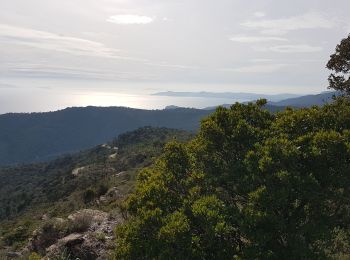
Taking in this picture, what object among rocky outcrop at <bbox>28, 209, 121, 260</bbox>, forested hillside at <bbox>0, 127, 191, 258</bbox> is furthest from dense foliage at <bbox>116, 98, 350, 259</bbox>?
forested hillside at <bbox>0, 127, 191, 258</bbox>

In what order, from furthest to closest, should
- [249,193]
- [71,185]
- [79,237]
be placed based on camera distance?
[71,185] → [79,237] → [249,193]

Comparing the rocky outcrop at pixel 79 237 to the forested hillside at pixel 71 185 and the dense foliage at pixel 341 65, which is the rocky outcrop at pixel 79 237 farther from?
the dense foliage at pixel 341 65

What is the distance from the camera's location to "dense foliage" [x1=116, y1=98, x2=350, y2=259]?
34.6 ft

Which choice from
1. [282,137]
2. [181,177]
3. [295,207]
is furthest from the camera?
[181,177]

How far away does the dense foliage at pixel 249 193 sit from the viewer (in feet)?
34.6

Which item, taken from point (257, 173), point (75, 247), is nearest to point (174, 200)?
point (257, 173)

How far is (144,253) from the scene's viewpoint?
11570 millimetres

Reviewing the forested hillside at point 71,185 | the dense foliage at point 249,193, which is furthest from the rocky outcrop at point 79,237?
the dense foliage at point 249,193

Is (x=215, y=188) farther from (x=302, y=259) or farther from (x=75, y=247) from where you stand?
(x=75, y=247)

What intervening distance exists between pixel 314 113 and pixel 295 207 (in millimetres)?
3022

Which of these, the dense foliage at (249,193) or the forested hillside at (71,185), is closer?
the dense foliage at (249,193)

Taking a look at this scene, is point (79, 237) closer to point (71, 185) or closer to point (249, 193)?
point (249, 193)

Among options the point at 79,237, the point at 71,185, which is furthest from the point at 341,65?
the point at 71,185

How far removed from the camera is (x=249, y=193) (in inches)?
432
